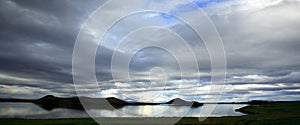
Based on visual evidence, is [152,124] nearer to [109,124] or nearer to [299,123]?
[109,124]

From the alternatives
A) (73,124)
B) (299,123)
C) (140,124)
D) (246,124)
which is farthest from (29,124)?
(299,123)

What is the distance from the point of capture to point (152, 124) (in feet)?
130

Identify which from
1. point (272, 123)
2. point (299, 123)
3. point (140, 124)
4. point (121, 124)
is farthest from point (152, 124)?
point (299, 123)

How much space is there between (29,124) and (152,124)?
55.3 feet

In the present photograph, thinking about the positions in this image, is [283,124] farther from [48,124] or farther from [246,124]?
[48,124]

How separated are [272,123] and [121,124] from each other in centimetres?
2059


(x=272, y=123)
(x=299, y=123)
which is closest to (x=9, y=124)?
(x=272, y=123)

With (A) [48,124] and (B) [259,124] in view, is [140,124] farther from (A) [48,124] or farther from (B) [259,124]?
(B) [259,124]

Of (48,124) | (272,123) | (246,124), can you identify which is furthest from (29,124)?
(272,123)

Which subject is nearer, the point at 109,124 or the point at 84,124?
the point at 84,124

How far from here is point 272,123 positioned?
129ft

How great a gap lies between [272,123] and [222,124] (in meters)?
6.77

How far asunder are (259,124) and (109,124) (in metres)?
20.3

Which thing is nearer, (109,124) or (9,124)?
(9,124)
